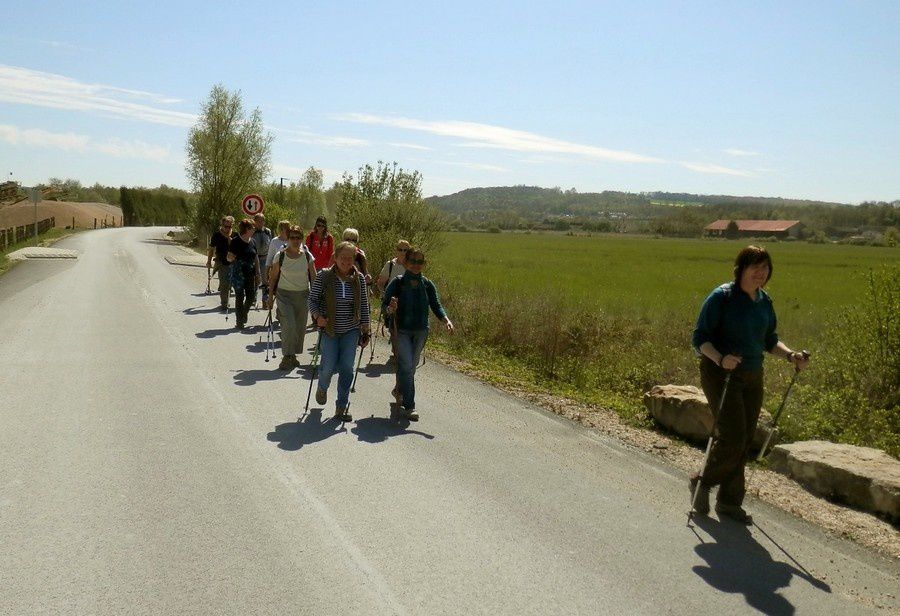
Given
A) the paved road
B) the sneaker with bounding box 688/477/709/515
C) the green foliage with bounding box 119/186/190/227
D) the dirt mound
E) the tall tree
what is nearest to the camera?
the paved road

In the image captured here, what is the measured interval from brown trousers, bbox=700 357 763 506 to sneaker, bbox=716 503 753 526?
0.04 metres

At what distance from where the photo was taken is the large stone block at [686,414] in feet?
31.3

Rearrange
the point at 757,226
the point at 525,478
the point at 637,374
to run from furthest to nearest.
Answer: the point at 757,226 < the point at 637,374 < the point at 525,478

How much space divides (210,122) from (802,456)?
50424 millimetres

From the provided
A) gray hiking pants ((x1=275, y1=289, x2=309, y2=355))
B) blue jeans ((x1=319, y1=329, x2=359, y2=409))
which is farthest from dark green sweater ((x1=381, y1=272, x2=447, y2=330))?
gray hiking pants ((x1=275, y1=289, x2=309, y2=355))

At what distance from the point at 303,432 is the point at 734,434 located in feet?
14.2

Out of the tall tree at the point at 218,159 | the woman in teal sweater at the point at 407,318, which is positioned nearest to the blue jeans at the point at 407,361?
the woman in teal sweater at the point at 407,318

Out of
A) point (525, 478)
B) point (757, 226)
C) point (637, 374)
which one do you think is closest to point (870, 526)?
point (525, 478)

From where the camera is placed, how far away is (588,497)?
7.12 m

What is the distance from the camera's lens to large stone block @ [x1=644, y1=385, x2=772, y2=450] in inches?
376

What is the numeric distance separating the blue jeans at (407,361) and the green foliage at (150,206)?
Result: 3628 inches

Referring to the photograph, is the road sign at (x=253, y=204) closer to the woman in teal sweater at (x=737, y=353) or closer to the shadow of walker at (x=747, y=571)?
the woman in teal sweater at (x=737, y=353)

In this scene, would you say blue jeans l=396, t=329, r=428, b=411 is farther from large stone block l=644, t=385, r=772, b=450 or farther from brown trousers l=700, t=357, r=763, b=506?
brown trousers l=700, t=357, r=763, b=506

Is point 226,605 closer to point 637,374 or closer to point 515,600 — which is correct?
point 515,600
